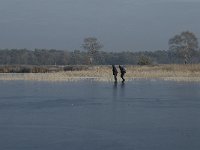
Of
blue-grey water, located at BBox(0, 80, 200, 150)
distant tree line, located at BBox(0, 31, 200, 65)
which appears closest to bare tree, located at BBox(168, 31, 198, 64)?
distant tree line, located at BBox(0, 31, 200, 65)

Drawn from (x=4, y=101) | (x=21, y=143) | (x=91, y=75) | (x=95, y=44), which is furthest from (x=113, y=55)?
(x=21, y=143)

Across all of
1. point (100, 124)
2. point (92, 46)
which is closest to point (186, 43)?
point (92, 46)

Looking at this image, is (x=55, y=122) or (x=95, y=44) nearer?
(x=55, y=122)

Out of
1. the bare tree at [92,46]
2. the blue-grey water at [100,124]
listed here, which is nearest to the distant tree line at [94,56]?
the bare tree at [92,46]

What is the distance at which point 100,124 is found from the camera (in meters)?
11.6

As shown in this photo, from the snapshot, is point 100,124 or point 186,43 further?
point 186,43

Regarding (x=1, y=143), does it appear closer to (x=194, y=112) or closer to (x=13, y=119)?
(x=13, y=119)

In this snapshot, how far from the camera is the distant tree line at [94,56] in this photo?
84125 millimetres

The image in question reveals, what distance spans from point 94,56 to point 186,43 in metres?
18.3

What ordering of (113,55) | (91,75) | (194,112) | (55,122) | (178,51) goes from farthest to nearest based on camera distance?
(113,55), (178,51), (91,75), (194,112), (55,122)

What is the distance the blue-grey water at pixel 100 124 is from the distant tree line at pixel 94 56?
221 ft

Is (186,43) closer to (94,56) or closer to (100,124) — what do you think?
(94,56)

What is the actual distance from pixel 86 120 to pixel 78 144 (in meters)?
3.23

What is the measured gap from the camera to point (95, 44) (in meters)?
91.2
